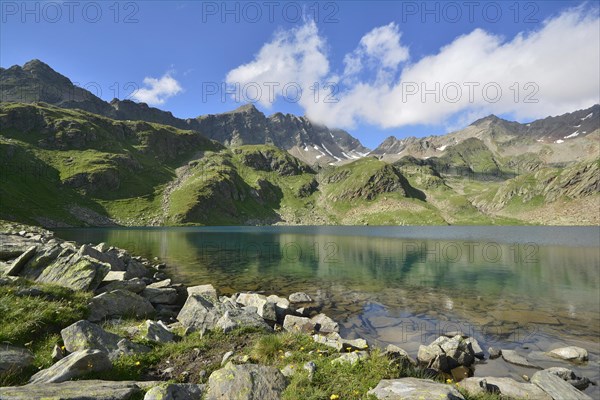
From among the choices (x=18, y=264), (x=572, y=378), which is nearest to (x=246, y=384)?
(x=572, y=378)

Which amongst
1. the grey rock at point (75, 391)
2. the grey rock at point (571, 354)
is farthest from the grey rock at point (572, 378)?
the grey rock at point (75, 391)

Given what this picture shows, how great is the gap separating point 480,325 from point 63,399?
26199mm

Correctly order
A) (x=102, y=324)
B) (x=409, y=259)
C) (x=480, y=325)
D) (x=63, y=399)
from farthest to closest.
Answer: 1. (x=409, y=259)
2. (x=480, y=325)
3. (x=102, y=324)
4. (x=63, y=399)

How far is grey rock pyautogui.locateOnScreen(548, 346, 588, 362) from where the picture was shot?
17.9 m

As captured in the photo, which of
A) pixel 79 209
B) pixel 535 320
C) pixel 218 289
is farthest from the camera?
pixel 79 209

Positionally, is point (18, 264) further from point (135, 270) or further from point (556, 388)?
point (556, 388)

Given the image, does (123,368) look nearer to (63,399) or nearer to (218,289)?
(63,399)

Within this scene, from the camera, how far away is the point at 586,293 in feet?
113

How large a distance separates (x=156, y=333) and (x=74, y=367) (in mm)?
4756

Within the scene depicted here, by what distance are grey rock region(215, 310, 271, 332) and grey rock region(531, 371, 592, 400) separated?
1248cm

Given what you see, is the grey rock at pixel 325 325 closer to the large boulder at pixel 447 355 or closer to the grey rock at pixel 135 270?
the large boulder at pixel 447 355

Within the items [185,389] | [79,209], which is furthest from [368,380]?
[79,209]

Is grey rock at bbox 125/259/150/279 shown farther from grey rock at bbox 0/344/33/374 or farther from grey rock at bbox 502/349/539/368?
grey rock at bbox 502/349/539/368

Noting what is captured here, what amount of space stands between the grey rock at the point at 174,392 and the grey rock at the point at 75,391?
33.0 inches
